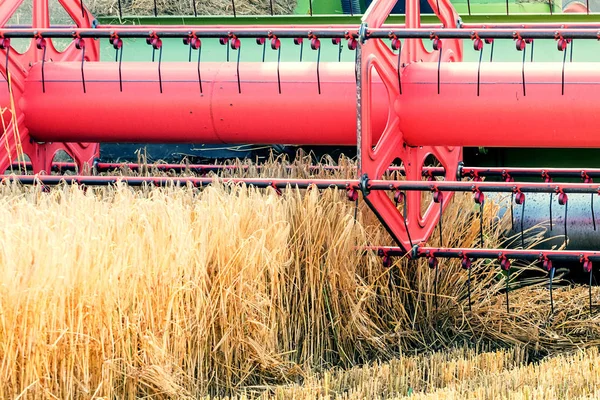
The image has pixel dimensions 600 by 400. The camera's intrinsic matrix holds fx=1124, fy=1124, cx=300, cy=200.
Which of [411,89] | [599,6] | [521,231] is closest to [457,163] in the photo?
[521,231]

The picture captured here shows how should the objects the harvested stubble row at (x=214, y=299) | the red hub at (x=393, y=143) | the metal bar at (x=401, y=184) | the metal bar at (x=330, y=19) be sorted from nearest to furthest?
the harvested stubble row at (x=214, y=299) < the metal bar at (x=401, y=184) < the red hub at (x=393, y=143) < the metal bar at (x=330, y=19)

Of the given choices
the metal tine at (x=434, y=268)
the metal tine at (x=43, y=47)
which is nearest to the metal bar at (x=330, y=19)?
the metal tine at (x=43, y=47)

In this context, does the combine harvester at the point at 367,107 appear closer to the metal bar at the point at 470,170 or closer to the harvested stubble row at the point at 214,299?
the metal bar at the point at 470,170

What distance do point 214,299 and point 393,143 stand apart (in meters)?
1.44

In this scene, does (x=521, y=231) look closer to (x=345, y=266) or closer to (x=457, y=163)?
(x=457, y=163)

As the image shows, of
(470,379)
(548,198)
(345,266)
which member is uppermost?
(548,198)

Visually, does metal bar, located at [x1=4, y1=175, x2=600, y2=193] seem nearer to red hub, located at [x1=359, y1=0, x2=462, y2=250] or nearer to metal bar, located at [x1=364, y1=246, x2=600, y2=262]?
red hub, located at [x1=359, y1=0, x2=462, y2=250]

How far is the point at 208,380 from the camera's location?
447 cm

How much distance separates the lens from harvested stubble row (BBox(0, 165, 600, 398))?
3934mm

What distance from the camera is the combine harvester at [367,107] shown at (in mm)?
5270

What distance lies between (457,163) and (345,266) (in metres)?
1.49

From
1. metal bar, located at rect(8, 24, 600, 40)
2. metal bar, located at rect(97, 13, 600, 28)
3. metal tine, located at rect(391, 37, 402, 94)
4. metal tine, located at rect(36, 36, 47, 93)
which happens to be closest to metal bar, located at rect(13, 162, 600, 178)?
metal tine, located at rect(36, 36, 47, 93)

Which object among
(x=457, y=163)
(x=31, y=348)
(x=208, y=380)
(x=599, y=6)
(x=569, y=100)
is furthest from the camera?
(x=599, y=6)

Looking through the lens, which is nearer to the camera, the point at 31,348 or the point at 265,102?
the point at 31,348
